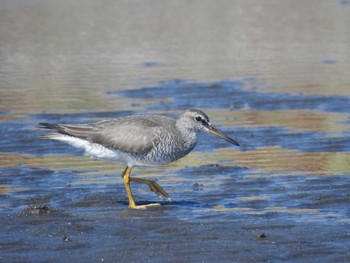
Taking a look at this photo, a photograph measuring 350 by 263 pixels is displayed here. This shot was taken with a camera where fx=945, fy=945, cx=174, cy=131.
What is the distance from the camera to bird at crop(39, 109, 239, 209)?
11.4 m

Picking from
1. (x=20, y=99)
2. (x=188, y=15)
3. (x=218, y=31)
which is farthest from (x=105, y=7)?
(x=20, y=99)

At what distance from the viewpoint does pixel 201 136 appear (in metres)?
15.3

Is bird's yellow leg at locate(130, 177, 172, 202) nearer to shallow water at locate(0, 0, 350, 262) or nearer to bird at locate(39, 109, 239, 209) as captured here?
bird at locate(39, 109, 239, 209)

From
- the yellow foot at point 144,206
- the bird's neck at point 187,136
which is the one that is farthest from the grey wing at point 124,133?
the yellow foot at point 144,206

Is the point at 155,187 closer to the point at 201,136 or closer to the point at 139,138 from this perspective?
the point at 139,138

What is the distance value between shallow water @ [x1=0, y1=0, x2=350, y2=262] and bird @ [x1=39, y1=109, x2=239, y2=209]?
52 centimetres

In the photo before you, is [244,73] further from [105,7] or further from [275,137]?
[105,7]

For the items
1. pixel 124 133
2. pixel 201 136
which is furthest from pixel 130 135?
pixel 201 136

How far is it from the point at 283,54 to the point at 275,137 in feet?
31.3

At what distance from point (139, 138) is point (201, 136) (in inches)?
155

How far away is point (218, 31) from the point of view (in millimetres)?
27875

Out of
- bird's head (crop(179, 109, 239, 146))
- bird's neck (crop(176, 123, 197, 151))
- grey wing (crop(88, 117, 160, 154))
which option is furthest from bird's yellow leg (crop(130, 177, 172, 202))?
bird's head (crop(179, 109, 239, 146))

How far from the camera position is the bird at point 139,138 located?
37.4 feet

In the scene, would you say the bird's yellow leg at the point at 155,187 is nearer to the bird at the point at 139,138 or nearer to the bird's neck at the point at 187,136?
the bird at the point at 139,138
